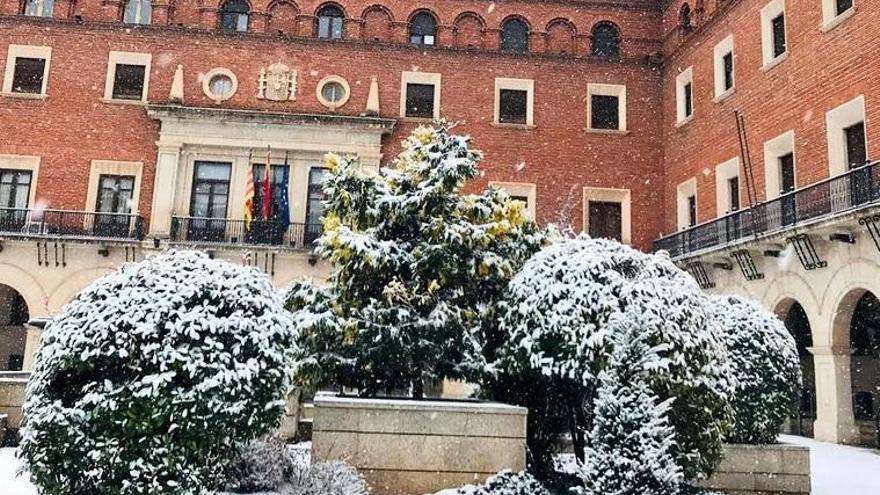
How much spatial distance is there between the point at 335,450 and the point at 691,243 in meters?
15.4

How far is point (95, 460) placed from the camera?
5859 mm

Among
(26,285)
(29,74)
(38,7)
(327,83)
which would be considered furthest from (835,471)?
(38,7)

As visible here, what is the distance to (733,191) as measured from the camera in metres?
20.3

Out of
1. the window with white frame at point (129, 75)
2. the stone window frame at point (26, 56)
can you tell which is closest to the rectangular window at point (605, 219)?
the window with white frame at point (129, 75)

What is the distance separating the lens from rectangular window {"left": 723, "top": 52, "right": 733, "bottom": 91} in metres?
20.5

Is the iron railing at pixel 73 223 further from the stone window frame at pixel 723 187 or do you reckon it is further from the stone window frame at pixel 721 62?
the stone window frame at pixel 721 62

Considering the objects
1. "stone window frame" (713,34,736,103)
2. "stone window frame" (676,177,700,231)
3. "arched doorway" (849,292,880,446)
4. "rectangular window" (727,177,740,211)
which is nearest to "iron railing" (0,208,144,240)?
"stone window frame" (676,177,700,231)

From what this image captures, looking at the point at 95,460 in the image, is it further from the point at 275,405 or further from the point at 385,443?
the point at 385,443

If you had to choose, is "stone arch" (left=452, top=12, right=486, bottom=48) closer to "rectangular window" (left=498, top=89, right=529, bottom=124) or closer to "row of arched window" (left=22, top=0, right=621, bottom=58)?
"row of arched window" (left=22, top=0, right=621, bottom=58)

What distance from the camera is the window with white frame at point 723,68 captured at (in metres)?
20.5

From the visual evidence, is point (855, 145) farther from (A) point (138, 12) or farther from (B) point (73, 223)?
(A) point (138, 12)

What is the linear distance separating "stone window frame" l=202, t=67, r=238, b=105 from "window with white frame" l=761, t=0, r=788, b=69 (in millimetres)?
15636

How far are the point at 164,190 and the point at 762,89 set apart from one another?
1736 centimetres

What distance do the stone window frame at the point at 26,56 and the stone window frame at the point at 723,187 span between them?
20671 millimetres
